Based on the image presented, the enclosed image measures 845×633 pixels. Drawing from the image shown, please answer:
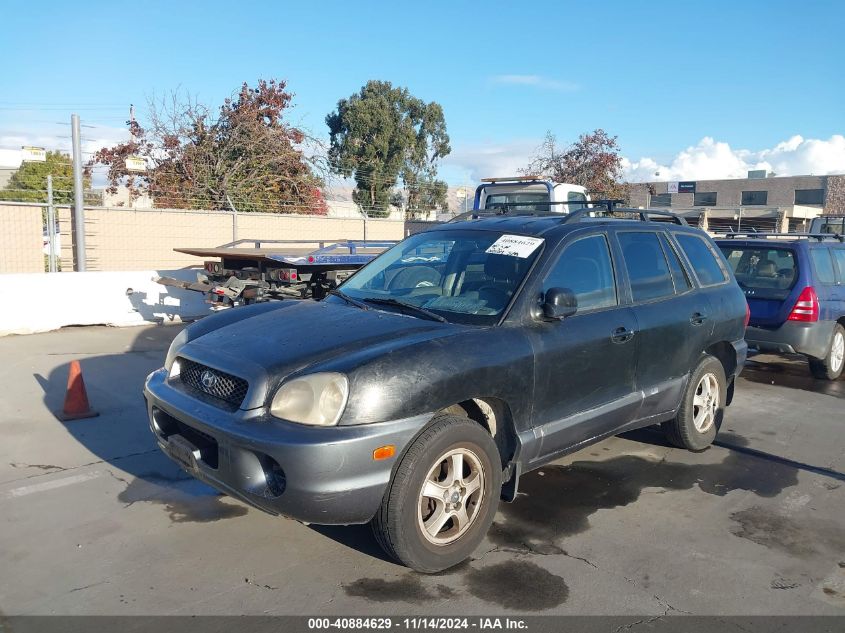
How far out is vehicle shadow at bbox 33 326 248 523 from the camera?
15.0ft

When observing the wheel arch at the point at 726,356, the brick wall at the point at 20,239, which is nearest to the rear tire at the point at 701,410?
the wheel arch at the point at 726,356

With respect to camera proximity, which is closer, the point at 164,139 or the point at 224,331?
the point at 224,331

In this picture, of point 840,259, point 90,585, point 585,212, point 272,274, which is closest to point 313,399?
point 90,585

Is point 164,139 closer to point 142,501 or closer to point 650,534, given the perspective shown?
point 142,501

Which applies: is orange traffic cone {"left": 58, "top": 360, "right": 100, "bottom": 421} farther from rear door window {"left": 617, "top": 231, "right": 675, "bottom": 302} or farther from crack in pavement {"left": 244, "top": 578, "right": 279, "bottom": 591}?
rear door window {"left": 617, "top": 231, "right": 675, "bottom": 302}

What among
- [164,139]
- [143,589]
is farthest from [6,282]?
[164,139]

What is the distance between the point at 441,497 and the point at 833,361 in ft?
23.5

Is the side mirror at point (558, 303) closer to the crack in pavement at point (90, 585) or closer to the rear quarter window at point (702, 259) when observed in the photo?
the rear quarter window at point (702, 259)

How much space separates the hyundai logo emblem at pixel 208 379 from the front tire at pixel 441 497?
43.9 inches

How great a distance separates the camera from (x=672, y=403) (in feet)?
17.4

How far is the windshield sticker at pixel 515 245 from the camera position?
14.7 ft

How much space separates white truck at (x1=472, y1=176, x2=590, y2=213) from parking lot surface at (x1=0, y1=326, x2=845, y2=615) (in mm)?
7640

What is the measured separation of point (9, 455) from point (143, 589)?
2.62m

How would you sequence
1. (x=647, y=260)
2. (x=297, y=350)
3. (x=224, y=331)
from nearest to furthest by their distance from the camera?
1. (x=297, y=350)
2. (x=224, y=331)
3. (x=647, y=260)
